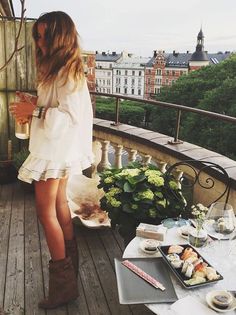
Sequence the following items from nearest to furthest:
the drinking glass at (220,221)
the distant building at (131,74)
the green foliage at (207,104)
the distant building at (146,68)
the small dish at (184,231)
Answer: the drinking glass at (220,221), the small dish at (184,231), the green foliage at (207,104), the distant building at (146,68), the distant building at (131,74)

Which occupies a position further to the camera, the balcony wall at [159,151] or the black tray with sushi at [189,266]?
the balcony wall at [159,151]

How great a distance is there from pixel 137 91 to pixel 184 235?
7959cm

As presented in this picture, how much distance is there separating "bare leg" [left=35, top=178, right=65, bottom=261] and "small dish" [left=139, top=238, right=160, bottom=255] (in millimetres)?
545

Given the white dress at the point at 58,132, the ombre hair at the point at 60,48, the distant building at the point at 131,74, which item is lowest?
the distant building at the point at 131,74

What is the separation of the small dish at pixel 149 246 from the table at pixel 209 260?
0.02m

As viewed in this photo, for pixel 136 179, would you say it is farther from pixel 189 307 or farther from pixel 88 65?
pixel 88 65

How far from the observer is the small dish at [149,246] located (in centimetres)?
167

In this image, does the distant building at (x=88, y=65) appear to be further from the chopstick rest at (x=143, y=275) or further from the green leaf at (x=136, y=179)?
the chopstick rest at (x=143, y=275)

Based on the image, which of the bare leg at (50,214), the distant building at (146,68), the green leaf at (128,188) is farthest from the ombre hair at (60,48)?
the distant building at (146,68)

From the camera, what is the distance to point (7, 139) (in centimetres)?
427

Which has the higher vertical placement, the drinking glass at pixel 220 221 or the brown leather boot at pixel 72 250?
the drinking glass at pixel 220 221

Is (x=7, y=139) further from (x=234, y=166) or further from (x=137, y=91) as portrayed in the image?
(x=137, y=91)

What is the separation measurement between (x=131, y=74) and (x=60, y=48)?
80380mm

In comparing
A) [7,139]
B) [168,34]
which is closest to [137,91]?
[168,34]
